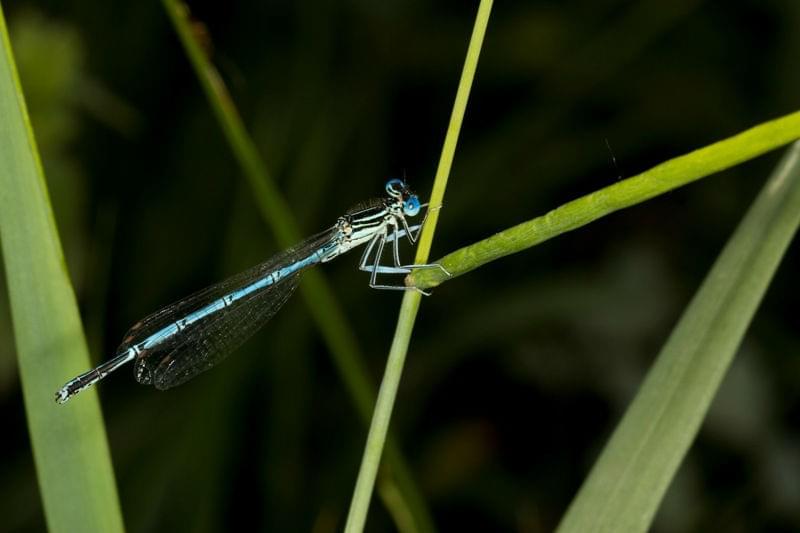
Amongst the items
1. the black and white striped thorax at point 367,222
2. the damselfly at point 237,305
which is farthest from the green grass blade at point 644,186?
the black and white striped thorax at point 367,222

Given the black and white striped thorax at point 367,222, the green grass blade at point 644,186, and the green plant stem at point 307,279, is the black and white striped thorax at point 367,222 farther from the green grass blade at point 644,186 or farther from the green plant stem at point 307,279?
the green grass blade at point 644,186

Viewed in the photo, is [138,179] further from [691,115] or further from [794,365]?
[794,365]

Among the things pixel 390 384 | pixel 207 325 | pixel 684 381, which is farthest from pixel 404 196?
pixel 390 384

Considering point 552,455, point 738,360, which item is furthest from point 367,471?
point 552,455

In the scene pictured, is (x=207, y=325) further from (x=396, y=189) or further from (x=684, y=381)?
(x=684, y=381)

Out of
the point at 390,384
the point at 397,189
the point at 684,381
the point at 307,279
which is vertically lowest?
the point at 684,381

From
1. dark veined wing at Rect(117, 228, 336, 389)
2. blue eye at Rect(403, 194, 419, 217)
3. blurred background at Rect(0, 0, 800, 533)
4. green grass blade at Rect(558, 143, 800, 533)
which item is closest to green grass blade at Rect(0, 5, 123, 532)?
green grass blade at Rect(558, 143, 800, 533)
